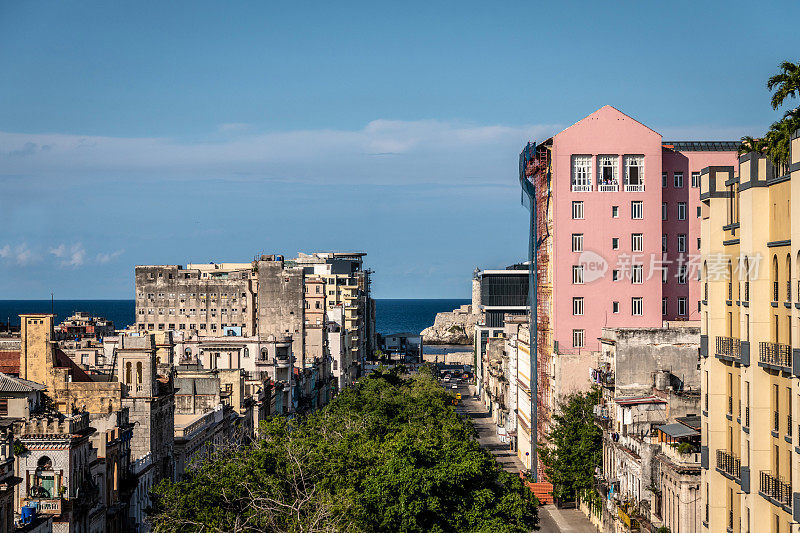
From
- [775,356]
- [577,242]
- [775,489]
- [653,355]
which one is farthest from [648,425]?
[577,242]

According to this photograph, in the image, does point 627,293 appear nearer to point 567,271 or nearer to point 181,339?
point 567,271

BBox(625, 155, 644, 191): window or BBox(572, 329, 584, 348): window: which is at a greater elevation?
BBox(625, 155, 644, 191): window

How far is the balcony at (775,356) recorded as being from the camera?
4166 cm

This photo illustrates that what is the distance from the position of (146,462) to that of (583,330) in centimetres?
4310

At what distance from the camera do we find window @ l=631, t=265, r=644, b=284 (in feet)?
320

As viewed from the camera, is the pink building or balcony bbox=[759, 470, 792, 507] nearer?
balcony bbox=[759, 470, 792, 507]

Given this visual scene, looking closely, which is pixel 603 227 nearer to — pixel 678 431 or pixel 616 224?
pixel 616 224

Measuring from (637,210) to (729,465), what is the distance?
2042 inches

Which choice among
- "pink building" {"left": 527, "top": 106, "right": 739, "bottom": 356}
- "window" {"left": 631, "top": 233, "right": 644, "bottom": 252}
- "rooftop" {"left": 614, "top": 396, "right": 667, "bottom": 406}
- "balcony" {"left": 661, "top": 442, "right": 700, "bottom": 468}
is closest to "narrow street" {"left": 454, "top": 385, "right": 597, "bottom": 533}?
"rooftop" {"left": 614, "top": 396, "right": 667, "bottom": 406}

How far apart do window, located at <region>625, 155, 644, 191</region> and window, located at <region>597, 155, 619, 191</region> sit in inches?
40.6

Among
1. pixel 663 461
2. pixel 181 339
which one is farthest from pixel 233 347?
pixel 663 461

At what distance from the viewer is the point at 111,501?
61219mm

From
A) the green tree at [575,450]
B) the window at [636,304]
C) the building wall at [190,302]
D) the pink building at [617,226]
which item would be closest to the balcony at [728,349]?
the green tree at [575,450]

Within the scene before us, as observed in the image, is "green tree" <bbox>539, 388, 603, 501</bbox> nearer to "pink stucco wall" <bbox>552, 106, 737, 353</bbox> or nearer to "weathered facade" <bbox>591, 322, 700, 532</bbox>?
"weathered facade" <bbox>591, 322, 700, 532</bbox>
